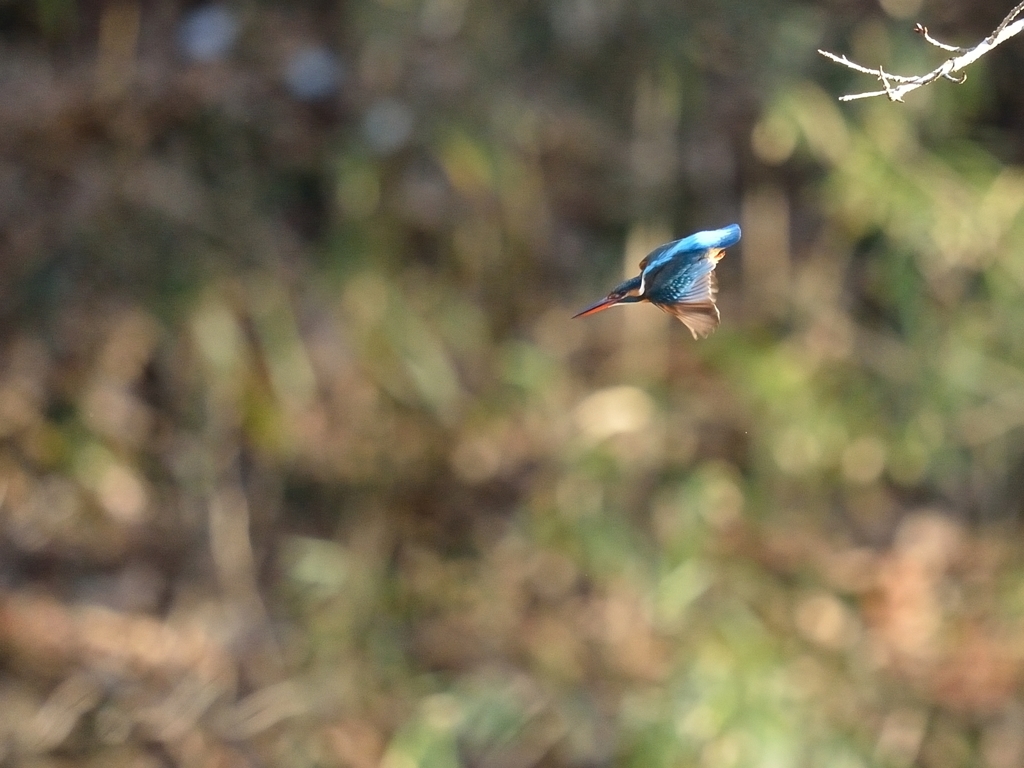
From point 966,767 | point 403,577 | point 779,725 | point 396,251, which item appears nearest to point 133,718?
point 403,577

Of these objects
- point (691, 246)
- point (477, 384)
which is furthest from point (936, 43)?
point (477, 384)

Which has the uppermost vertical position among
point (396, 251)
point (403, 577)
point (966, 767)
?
point (396, 251)

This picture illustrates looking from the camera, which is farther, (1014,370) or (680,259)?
(1014,370)

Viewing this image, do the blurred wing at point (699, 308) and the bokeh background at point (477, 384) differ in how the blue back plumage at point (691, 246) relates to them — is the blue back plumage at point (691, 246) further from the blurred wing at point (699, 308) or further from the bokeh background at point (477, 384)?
the bokeh background at point (477, 384)

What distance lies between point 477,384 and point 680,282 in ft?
5.89

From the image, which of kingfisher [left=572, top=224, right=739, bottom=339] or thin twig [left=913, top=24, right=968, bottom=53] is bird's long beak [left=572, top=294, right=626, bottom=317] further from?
thin twig [left=913, top=24, right=968, bottom=53]

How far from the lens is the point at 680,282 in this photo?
711 mm

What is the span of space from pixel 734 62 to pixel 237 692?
1.58 meters

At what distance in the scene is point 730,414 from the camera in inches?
98.8

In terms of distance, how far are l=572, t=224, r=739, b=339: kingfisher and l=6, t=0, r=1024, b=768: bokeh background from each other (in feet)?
5.53

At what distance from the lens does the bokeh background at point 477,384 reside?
2.35 m

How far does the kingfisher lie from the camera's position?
69 cm

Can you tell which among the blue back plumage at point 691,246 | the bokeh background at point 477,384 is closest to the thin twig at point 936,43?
the blue back plumage at point 691,246

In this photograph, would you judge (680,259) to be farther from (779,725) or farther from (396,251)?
(396,251)
